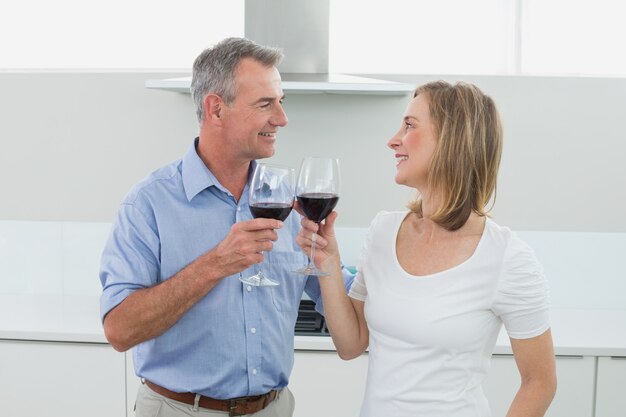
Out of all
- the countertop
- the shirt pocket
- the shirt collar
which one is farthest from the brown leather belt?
the countertop

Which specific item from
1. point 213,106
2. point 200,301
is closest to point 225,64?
point 213,106

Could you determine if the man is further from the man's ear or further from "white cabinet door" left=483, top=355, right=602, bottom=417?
"white cabinet door" left=483, top=355, right=602, bottom=417

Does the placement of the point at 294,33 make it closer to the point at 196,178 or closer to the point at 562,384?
the point at 196,178

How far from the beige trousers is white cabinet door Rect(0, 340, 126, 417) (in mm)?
1180

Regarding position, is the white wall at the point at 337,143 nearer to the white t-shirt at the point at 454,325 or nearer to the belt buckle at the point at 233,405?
the belt buckle at the point at 233,405

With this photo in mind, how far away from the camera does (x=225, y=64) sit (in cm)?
214

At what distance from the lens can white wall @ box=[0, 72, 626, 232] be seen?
378 centimetres

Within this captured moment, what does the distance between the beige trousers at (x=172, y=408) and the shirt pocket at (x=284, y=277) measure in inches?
9.5

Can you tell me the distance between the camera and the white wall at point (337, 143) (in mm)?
3775

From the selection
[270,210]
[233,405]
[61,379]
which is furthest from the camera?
[61,379]

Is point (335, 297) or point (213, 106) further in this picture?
point (213, 106)

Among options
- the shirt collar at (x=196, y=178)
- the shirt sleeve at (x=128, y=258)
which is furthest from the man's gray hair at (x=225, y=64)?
the shirt sleeve at (x=128, y=258)

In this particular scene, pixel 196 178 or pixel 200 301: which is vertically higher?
pixel 196 178

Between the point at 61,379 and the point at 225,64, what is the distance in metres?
1.78
